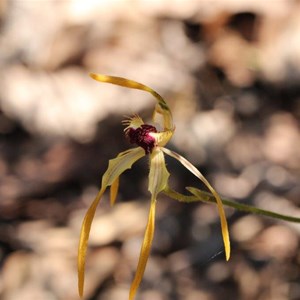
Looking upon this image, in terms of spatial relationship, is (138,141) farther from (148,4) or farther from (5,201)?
(148,4)

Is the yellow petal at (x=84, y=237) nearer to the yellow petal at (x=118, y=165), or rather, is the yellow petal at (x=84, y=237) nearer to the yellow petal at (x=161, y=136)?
the yellow petal at (x=118, y=165)

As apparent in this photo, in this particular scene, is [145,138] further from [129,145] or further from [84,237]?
[129,145]

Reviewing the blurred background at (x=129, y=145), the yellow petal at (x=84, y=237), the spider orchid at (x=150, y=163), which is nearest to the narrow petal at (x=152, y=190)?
the spider orchid at (x=150, y=163)

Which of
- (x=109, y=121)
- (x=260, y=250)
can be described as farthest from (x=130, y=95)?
(x=260, y=250)

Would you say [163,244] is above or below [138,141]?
below

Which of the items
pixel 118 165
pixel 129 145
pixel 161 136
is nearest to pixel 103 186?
pixel 118 165
